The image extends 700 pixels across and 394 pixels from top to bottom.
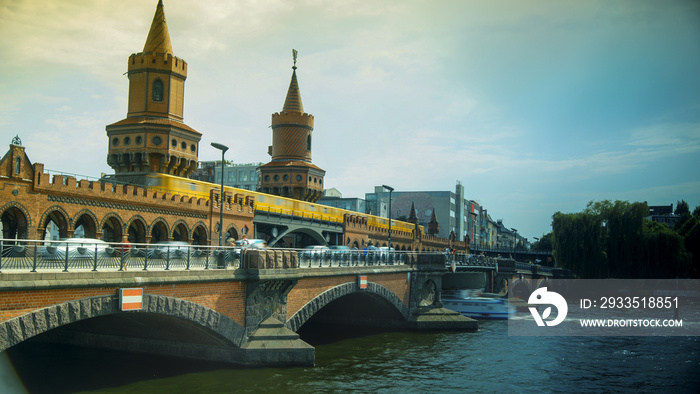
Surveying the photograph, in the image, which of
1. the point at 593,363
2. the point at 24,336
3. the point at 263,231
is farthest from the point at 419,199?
the point at 24,336

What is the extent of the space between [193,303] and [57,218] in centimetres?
1759

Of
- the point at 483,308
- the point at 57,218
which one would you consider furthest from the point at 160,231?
the point at 483,308

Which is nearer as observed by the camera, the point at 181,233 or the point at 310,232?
the point at 181,233

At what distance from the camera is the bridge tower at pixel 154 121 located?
52062 millimetres

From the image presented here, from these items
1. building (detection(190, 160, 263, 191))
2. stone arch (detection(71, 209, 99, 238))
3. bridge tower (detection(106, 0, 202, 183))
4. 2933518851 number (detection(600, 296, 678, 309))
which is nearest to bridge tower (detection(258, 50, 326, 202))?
bridge tower (detection(106, 0, 202, 183))

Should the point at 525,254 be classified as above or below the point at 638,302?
above

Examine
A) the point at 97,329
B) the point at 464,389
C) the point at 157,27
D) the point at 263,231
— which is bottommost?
the point at 464,389

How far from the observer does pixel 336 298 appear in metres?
39.3

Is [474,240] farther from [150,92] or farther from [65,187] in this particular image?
[65,187]

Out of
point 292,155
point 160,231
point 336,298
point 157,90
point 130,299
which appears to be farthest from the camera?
point 292,155

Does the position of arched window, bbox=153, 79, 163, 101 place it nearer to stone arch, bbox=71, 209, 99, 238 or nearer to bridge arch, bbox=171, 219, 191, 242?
bridge arch, bbox=171, 219, 191, 242

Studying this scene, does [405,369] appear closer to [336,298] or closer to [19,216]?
[336,298]

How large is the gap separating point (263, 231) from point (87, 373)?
118 ft

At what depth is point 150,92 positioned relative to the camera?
2093 inches
